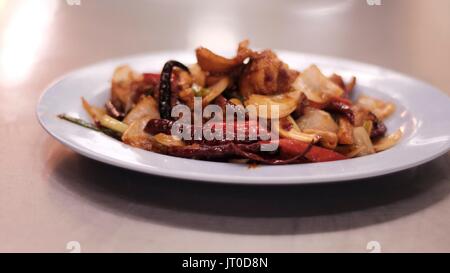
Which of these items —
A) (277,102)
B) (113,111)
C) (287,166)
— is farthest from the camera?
(113,111)

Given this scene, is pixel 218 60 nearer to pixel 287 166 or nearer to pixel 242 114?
pixel 242 114

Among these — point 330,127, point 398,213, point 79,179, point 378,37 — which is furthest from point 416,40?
point 79,179

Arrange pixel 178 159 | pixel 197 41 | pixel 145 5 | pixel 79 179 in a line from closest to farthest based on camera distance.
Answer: pixel 178 159
pixel 79 179
pixel 197 41
pixel 145 5

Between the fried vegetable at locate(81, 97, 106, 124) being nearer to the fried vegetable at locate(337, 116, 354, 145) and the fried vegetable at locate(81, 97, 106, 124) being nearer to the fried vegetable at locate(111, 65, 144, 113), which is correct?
the fried vegetable at locate(111, 65, 144, 113)

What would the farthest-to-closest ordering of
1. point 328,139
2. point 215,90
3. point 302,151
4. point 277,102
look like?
point 215,90 → point 277,102 → point 328,139 → point 302,151

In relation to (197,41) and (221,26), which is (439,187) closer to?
(197,41)

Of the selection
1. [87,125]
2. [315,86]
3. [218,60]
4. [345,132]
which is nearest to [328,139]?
[345,132]
